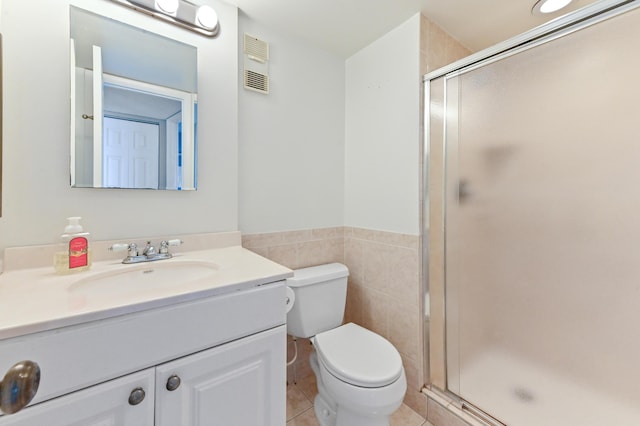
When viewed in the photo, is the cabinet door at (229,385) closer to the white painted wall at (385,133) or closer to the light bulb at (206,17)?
the white painted wall at (385,133)

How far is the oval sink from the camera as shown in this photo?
34.4 inches

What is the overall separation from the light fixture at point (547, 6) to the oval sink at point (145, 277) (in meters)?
1.95

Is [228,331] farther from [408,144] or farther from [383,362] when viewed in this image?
[408,144]

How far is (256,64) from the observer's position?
1433 mm

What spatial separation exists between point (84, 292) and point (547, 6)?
7.64 ft

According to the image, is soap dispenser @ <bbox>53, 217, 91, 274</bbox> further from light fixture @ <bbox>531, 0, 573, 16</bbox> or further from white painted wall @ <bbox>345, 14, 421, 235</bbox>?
light fixture @ <bbox>531, 0, 573, 16</bbox>

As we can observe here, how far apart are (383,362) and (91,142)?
152 centimetres

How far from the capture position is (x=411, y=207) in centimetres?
144

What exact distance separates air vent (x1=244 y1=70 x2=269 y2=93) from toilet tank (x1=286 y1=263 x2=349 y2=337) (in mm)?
1039

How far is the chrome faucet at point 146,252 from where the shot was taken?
103 cm

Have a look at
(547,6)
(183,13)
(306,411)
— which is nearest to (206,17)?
(183,13)

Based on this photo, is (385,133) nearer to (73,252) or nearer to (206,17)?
(206,17)

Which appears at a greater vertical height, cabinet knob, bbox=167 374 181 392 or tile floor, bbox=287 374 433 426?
cabinet knob, bbox=167 374 181 392

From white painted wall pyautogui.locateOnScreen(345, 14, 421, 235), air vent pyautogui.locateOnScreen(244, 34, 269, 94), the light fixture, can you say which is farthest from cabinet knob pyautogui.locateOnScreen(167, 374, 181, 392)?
the light fixture
